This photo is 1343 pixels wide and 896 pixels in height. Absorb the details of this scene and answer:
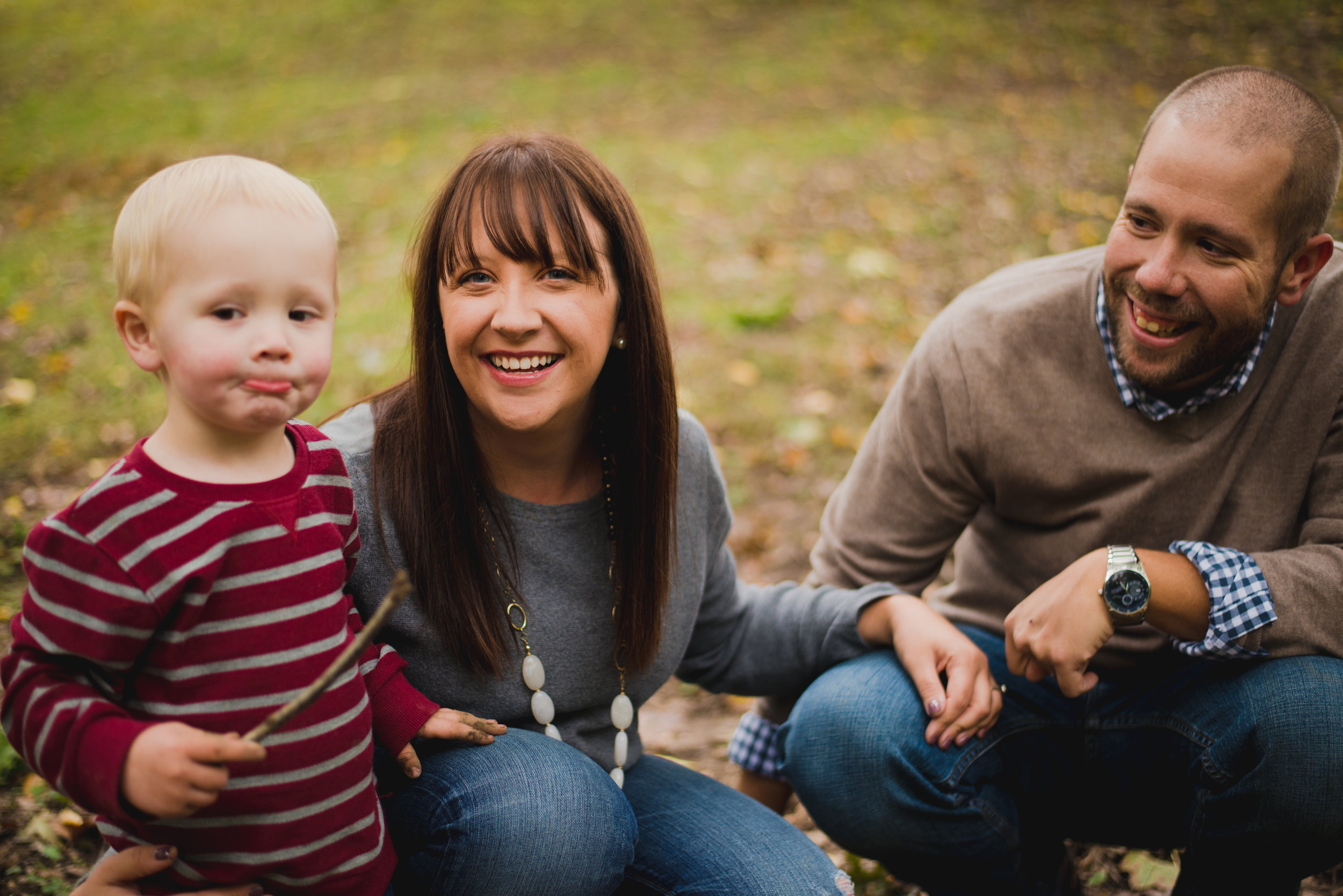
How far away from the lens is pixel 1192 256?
76.4 inches

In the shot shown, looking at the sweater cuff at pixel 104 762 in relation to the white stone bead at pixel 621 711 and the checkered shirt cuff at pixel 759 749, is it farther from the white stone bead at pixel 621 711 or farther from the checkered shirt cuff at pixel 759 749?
the checkered shirt cuff at pixel 759 749

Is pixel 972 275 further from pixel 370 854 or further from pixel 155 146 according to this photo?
pixel 155 146

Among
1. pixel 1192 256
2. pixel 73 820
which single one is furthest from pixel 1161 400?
pixel 73 820

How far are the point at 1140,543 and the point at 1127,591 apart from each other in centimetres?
30

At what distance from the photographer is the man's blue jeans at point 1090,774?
1752 millimetres

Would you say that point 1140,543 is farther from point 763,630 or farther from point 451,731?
point 451,731

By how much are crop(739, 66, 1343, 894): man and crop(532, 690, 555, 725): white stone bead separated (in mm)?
530

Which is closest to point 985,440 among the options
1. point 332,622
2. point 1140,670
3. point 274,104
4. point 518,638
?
point 1140,670

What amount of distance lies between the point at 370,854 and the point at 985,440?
1430 mm

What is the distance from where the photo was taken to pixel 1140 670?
2.10m

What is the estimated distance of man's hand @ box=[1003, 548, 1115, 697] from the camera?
1868 millimetres

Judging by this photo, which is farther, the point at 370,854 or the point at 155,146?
the point at 155,146

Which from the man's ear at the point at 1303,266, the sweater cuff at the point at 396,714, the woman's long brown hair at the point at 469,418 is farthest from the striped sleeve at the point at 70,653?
the man's ear at the point at 1303,266

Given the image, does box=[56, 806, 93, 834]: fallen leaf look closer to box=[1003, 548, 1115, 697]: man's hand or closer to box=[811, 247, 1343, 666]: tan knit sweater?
box=[811, 247, 1343, 666]: tan knit sweater
